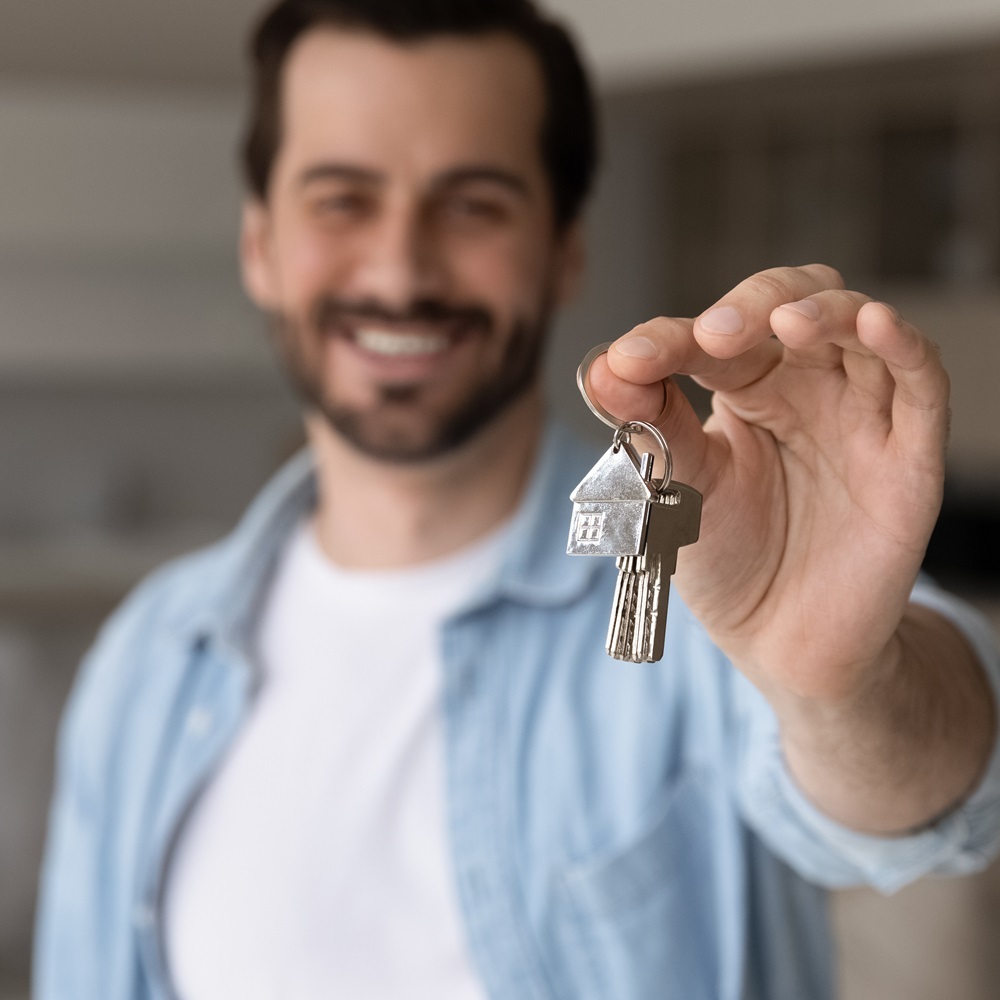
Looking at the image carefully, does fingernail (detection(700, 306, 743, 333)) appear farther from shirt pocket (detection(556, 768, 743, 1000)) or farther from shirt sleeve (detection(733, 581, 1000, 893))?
shirt pocket (detection(556, 768, 743, 1000))

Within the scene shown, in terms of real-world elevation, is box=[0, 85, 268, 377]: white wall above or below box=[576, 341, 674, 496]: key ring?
below

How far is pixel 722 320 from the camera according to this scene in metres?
0.54

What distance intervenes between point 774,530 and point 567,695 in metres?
0.47

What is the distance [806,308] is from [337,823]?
0.74 meters

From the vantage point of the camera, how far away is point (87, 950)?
4.27 ft

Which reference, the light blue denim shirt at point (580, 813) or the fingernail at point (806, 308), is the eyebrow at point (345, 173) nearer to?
Result: the light blue denim shirt at point (580, 813)

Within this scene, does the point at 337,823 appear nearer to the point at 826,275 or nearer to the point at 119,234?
the point at 826,275

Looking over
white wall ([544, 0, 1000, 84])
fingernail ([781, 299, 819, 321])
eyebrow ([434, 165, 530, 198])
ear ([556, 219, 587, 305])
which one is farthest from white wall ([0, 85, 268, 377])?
fingernail ([781, 299, 819, 321])

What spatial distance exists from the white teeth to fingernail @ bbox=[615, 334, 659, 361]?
700 millimetres

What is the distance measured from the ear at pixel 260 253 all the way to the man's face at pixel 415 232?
9 cm

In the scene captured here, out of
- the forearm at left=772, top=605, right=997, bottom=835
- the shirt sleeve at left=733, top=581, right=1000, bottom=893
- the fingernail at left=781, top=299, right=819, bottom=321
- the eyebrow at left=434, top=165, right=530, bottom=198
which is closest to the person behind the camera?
the fingernail at left=781, top=299, right=819, bottom=321

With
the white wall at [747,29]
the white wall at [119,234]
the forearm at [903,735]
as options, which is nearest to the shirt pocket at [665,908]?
the forearm at [903,735]

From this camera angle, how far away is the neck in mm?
1267

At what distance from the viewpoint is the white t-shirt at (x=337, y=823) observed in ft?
3.51
